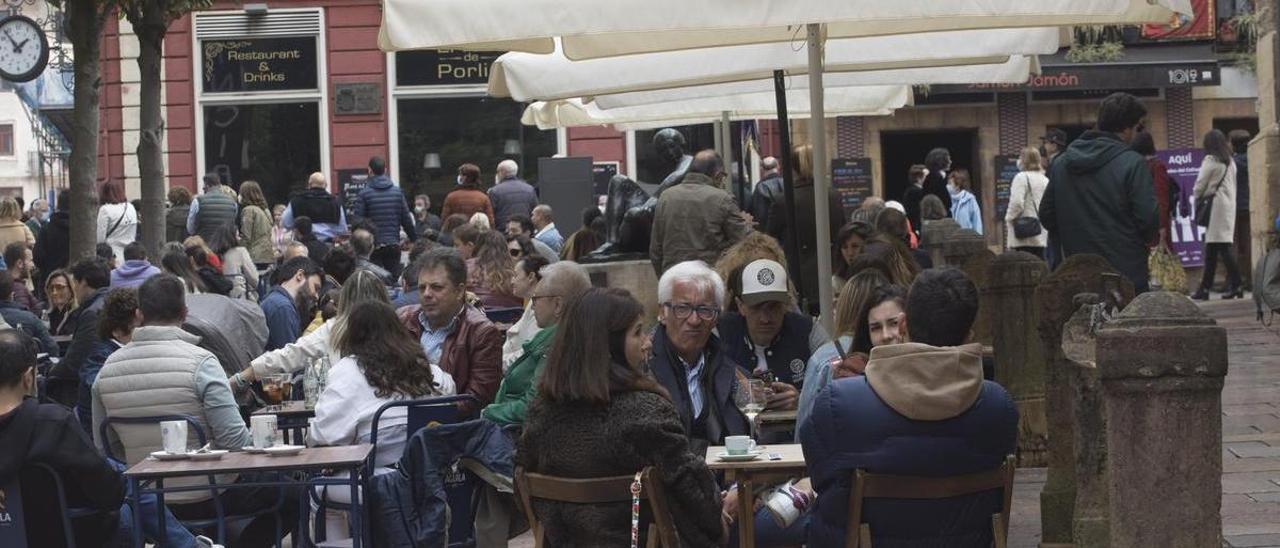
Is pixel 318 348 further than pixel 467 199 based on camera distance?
No

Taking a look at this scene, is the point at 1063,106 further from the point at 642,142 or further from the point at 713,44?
the point at 713,44

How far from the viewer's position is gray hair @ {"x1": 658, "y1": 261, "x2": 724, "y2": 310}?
752cm

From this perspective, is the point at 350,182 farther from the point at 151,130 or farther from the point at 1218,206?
the point at 1218,206

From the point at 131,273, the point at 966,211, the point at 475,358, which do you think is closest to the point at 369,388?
the point at 475,358

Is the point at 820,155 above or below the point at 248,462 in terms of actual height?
above

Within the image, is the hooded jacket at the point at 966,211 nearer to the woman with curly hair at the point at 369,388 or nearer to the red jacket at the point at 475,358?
the red jacket at the point at 475,358

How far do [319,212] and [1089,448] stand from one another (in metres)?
14.7

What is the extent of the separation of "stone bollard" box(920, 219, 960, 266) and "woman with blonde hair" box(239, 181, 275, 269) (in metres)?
7.96

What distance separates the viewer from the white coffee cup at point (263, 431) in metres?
8.19

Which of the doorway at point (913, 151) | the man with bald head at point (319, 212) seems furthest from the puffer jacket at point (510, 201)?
the doorway at point (913, 151)

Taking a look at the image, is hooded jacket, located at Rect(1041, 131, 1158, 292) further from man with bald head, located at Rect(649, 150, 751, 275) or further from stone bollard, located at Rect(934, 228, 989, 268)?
man with bald head, located at Rect(649, 150, 751, 275)

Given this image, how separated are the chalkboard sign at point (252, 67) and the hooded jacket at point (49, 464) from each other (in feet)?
72.4

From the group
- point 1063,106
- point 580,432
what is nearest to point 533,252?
point 580,432

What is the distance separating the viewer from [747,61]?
1190cm
